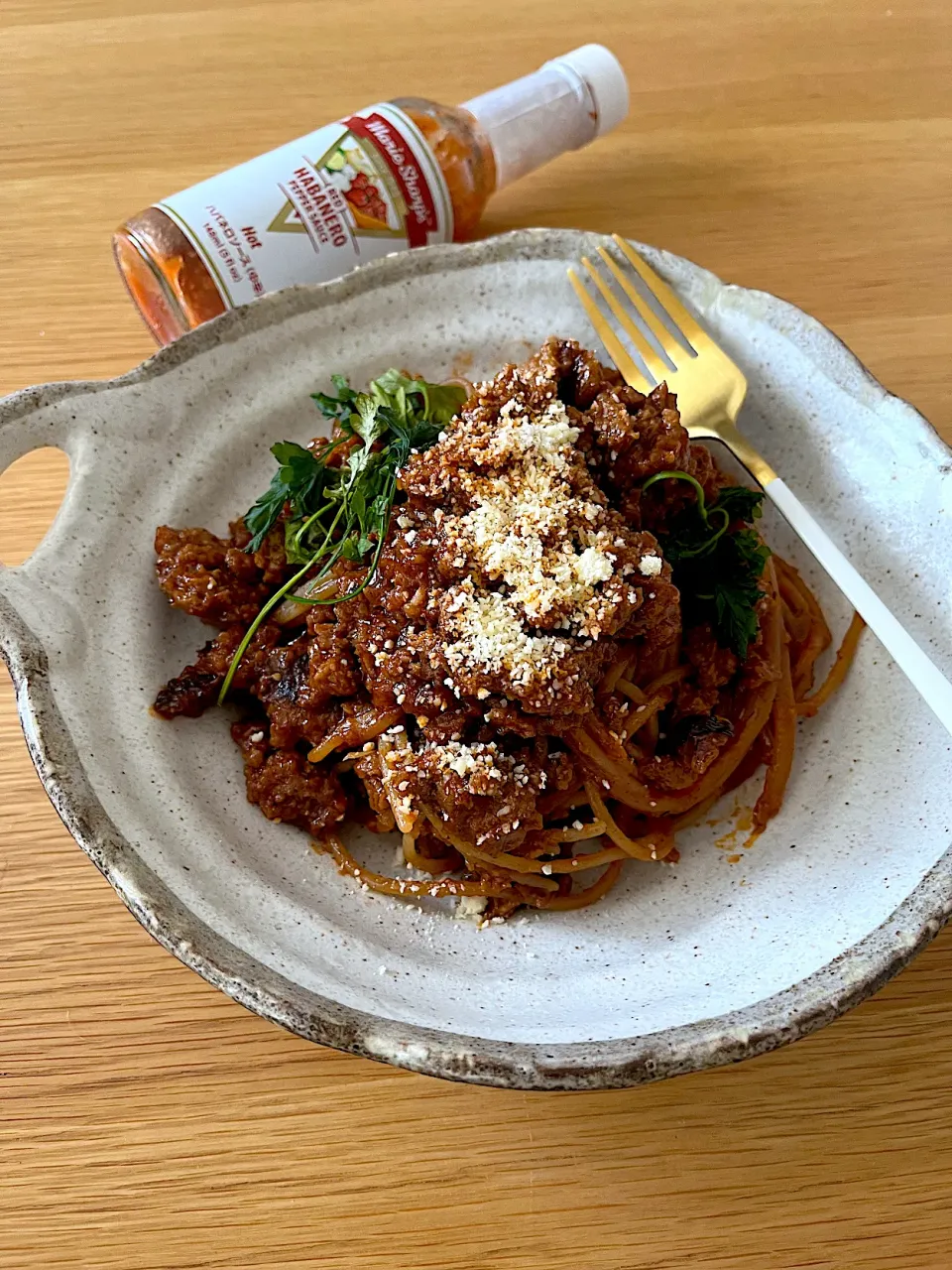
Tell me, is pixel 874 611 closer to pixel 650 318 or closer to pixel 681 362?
pixel 681 362

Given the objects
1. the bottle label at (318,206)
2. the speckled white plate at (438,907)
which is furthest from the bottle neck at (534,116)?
the speckled white plate at (438,907)

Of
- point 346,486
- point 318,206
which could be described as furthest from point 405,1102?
point 318,206

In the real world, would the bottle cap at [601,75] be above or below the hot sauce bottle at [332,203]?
above

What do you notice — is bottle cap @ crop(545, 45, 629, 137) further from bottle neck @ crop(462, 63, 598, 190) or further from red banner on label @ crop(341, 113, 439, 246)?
red banner on label @ crop(341, 113, 439, 246)

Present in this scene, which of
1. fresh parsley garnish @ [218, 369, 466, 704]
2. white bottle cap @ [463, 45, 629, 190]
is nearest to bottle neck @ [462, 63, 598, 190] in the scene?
white bottle cap @ [463, 45, 629, 190]

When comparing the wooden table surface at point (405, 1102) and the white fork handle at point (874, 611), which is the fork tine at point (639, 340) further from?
the wooden table surface at point (405, 1102)

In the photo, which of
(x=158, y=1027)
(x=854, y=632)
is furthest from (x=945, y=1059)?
(x=158, y=1027)
